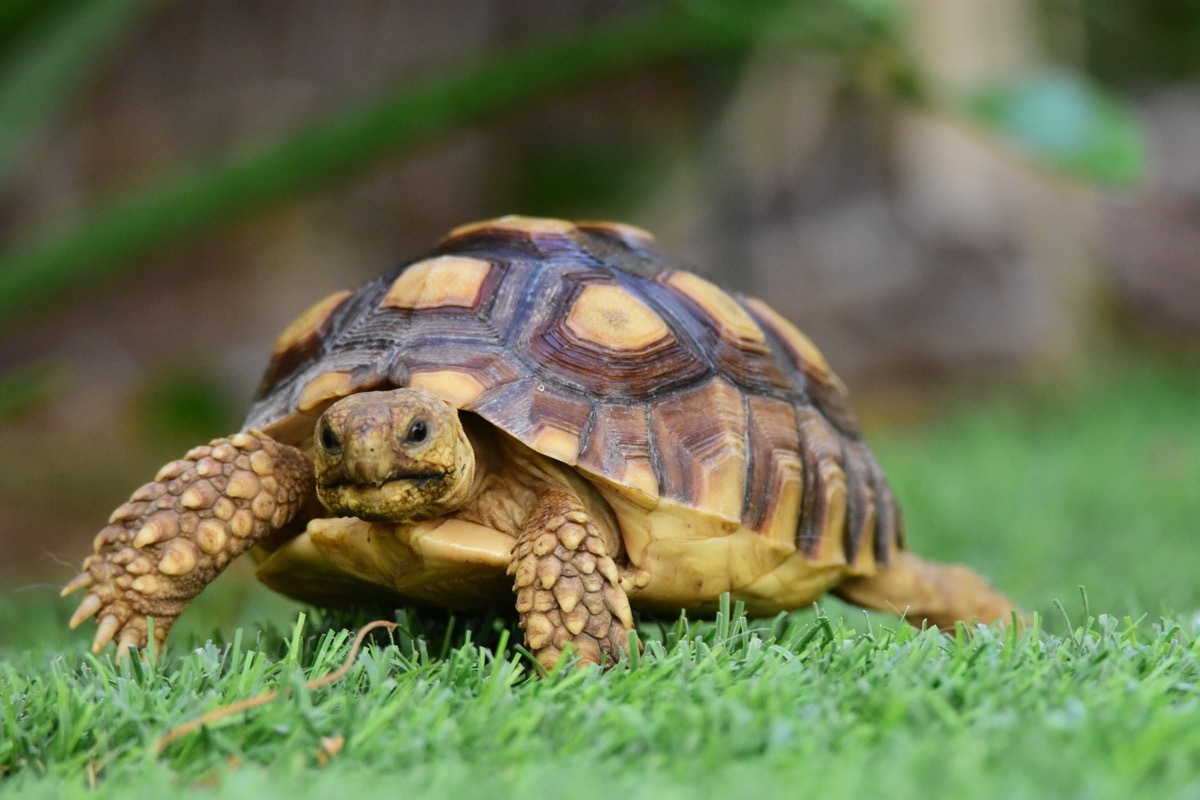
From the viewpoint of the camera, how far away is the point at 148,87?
24.1ft

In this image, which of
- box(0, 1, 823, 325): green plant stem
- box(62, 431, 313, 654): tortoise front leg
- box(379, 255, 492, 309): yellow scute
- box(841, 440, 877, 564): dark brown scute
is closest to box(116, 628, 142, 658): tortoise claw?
box(62, 431, 313, 654): tortoise front leg

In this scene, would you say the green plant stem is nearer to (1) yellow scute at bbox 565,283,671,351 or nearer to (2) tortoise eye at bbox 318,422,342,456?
(1) yellow scute at bbox 565,283,671,351

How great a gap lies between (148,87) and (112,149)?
413 mm

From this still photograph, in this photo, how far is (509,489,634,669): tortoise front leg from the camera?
198cm

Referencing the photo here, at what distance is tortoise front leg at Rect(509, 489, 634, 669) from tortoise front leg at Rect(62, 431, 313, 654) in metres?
0.49

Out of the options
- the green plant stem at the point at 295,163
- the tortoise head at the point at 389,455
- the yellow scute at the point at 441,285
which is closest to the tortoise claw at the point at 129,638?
the tortoise head at the point at 389,455

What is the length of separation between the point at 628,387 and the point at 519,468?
0.83 ft

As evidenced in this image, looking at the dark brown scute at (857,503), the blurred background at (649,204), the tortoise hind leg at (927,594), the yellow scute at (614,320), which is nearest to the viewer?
the yellow scute at (614,320)

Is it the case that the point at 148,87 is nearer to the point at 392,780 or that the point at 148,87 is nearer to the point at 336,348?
the point at 336,348

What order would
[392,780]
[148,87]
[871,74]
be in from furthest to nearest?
[148,87] → [871,74] → [392,780]

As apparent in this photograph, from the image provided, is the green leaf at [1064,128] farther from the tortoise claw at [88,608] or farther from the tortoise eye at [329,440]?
the tortoise claw at [88,608]

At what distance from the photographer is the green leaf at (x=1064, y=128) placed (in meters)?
4.16

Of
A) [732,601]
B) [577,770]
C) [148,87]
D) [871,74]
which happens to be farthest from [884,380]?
[577,770]

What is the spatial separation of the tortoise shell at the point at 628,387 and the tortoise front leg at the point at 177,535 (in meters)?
0.18
